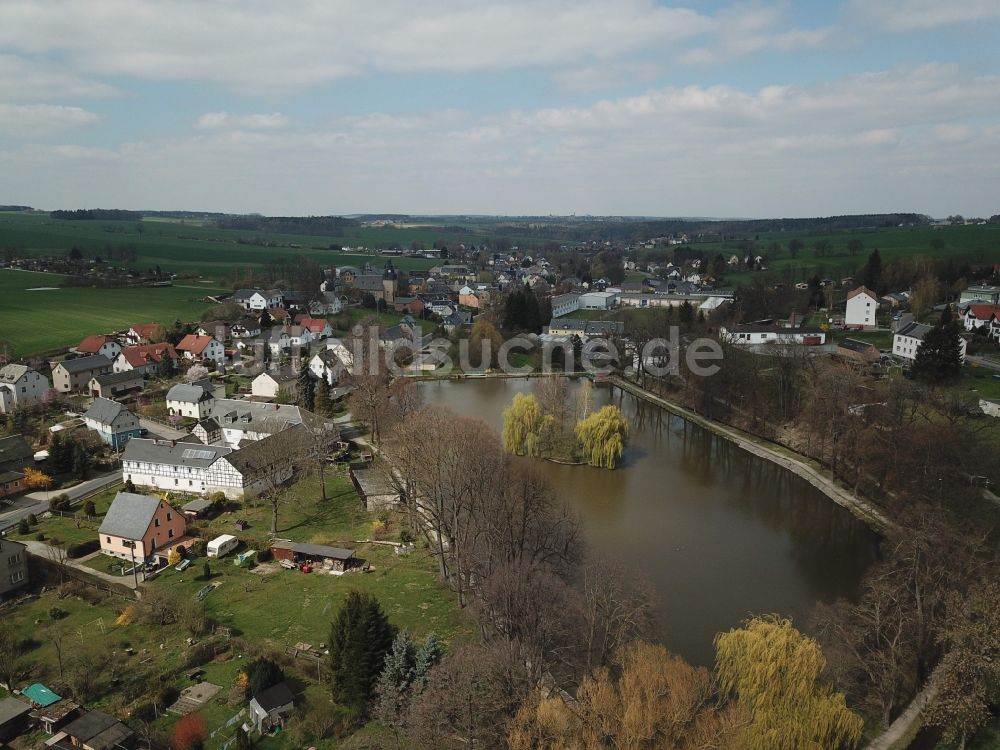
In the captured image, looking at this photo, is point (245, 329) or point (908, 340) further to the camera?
point (245, 329)

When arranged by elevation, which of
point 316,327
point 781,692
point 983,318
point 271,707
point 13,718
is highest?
point 983,318

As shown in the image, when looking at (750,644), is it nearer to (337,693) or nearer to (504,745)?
(504,745)

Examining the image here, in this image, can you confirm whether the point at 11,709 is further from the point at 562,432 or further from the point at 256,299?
the point at 256,299

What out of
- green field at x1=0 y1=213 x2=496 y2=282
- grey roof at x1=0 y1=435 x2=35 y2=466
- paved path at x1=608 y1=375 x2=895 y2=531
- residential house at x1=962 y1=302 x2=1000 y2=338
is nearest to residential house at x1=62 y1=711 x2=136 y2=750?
grey roof at x1=0 y1=435 x2=35 y2=466

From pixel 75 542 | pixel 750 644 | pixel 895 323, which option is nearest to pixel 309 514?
pixel 75 542

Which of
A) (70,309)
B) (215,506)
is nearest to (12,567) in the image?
(215,506)

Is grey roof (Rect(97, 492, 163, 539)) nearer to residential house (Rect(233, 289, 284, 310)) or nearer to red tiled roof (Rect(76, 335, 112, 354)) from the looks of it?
red tiled roof (Rect(76, 335, 112, 354))
